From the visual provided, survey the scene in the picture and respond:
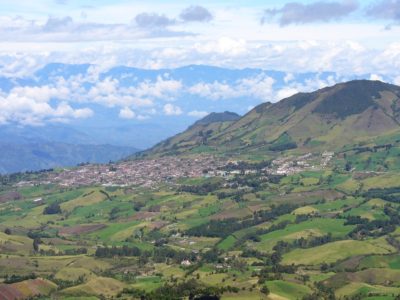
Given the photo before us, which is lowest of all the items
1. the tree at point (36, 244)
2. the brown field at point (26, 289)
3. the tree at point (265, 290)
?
the tree at point (265, 290)

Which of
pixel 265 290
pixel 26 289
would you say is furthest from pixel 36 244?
pixel 265 290

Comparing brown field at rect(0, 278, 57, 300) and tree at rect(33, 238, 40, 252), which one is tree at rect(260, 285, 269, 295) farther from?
tree at rect(33, 238, 40, 252)

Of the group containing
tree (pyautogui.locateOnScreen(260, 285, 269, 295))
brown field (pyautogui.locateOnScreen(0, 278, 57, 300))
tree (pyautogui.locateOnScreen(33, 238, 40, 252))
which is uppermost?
tree (pyautogui.locateOnScreen(33, 238, 40, 252))

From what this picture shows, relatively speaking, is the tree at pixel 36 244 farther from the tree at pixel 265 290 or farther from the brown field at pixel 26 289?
the tree at pixel 265 290

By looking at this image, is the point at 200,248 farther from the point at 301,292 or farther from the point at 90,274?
the point at 301,292

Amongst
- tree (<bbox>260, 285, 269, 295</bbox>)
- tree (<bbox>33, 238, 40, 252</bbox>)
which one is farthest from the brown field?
tree (<bbox>33, 238, 40, 252</bbox>)

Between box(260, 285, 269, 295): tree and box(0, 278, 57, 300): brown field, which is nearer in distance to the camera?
box(260, 285, 269, 295): tree

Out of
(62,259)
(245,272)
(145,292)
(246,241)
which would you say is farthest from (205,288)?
(246,241)

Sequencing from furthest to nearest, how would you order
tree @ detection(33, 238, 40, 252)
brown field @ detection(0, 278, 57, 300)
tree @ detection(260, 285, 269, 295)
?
tree @ detection(33, 238, 40, 252) < brown field @ detection(0, 278, 57, 300) < tree @ detection(260, 285, 269, 295)

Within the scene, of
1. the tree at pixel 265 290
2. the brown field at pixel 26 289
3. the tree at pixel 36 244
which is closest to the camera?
the tree at pixel 265 290

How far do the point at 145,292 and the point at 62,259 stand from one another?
42.4m

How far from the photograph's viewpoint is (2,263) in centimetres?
16900

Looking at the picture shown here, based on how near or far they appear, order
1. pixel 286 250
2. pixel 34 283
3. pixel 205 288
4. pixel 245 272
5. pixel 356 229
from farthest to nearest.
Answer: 1. pixel 356 229
2. pixel 286 250
3. pixel 245 272
4. pixel 34 283
5. pixel 205 288

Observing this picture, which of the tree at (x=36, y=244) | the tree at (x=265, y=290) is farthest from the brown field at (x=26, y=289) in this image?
the tree at (x=36, y=244)
